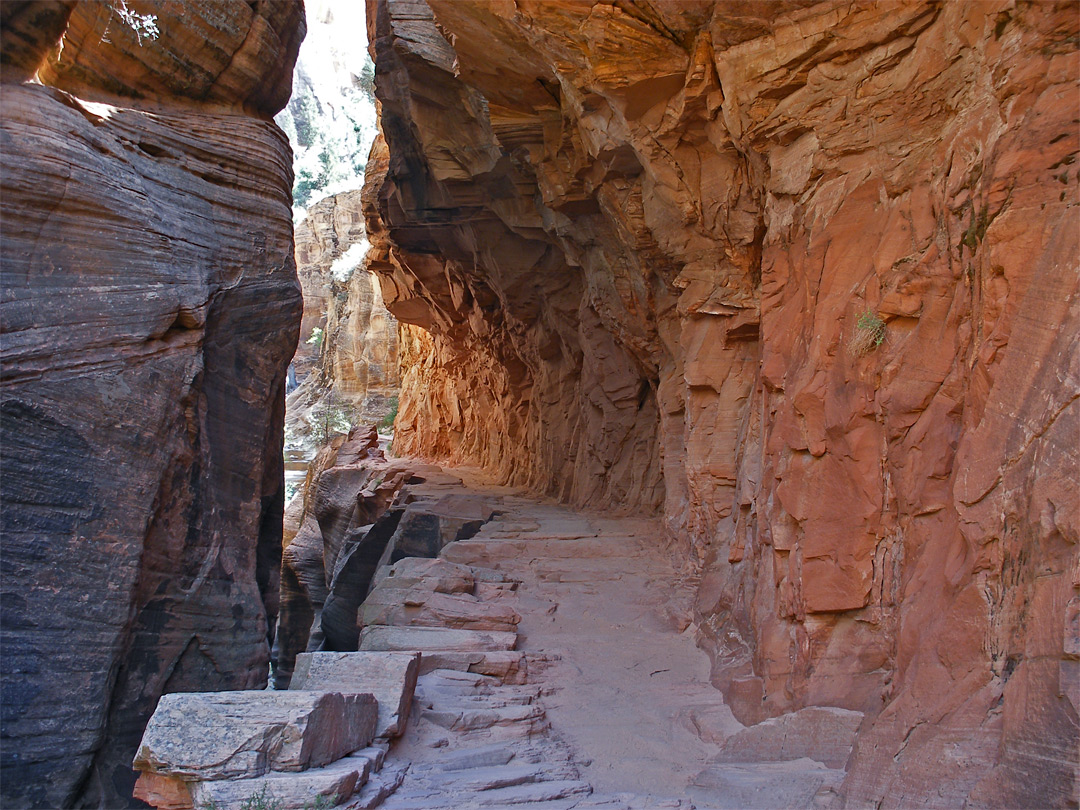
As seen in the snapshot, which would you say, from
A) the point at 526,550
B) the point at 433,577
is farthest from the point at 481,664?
the point at 526,550

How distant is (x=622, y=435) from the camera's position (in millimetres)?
15273

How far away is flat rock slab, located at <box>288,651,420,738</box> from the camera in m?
5.85

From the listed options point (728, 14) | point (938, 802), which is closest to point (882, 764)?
point (938, 802)

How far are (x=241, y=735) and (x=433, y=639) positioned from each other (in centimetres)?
310

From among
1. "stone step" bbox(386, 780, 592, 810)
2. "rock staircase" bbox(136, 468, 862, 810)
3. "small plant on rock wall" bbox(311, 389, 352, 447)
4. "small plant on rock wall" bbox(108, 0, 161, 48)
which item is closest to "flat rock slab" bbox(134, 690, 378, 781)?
"rock staircase" bbox(136, 468, 862, 810)

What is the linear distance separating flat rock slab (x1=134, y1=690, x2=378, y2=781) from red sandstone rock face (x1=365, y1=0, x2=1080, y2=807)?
3.25 m

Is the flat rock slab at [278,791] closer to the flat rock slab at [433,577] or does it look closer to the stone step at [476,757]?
the stone step at [476,757]

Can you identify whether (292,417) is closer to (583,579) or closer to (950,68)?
(583,579)

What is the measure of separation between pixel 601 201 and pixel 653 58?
3827mm

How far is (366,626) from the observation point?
8234 mm

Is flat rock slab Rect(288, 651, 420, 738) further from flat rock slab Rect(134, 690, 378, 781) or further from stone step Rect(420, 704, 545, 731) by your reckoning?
flat rock slab Rect(134, 690, 378, 781)

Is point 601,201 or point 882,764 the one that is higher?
point 601,201

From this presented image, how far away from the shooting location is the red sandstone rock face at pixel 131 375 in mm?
7555

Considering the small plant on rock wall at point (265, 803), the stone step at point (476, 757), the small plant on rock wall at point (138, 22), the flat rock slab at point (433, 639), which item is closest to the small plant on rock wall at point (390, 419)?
the small plant on rock wall at point (138, 22)
